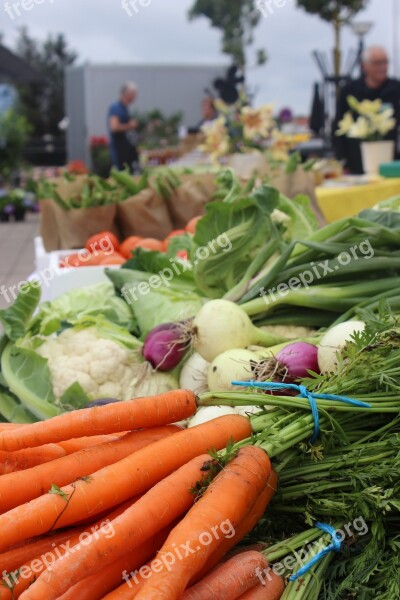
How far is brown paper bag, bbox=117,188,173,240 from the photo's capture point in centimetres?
425

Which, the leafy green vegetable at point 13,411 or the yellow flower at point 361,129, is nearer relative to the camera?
the leafy green vegetable at point 13,411

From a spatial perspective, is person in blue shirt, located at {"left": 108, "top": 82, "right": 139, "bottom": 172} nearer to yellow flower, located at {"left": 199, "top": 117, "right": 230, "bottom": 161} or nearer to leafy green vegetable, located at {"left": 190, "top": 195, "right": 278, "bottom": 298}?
yellow flower, located at {"left": 199, "top": 117, "right": 230, "bottom": 161}

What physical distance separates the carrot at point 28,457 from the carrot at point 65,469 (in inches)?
2.1

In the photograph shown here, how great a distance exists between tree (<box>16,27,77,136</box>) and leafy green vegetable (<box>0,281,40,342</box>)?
28.9m

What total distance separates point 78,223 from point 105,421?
9.02 feet

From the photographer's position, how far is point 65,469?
1.47 metres

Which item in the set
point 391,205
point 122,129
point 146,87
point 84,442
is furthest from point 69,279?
point 146,87

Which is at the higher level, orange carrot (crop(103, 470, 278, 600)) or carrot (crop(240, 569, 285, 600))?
orange carrot (crop(103, 470, 278, 600))

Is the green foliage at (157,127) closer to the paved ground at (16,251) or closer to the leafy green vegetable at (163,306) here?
the paved ground at (16,251)

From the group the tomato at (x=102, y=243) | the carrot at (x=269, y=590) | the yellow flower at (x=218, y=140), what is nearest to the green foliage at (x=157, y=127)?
the yellow flower at (x=218, y=140)

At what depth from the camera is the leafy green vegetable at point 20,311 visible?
254 cm

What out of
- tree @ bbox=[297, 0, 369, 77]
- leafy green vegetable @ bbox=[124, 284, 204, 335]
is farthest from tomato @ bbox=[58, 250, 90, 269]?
tree @ bbox=[297, 0, 369, 77]

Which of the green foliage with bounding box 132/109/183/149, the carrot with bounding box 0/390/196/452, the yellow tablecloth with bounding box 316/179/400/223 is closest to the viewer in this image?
the carrot with bounding box 0/390/196/452

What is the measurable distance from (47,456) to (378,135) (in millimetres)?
5673
